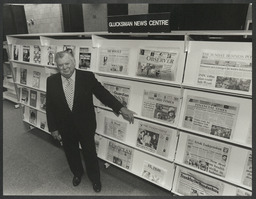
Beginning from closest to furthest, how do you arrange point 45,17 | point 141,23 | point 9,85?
point 141,23, point 45,17, point 9,85

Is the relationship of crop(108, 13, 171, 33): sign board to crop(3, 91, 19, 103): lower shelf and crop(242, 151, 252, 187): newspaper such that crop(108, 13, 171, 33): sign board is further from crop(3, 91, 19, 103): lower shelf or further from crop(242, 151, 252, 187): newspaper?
crop(3, 91, 19, 103): lower shelf

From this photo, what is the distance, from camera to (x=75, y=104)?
6.02 ft

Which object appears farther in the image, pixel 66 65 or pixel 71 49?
pixel 71 49

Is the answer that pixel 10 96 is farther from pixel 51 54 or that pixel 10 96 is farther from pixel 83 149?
pixel 83 149

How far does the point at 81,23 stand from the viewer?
284cm

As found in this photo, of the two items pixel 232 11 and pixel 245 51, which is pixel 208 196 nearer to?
pixel 245 51

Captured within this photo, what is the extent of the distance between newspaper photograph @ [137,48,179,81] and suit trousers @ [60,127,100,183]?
33.4 inches

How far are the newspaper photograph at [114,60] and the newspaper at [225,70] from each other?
0.73 metres

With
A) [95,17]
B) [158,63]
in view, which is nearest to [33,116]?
[95,17]

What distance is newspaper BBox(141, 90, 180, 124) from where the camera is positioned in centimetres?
176

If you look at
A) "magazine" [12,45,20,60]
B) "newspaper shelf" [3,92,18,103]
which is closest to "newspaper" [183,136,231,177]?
"magazine" [12,45,20,60]

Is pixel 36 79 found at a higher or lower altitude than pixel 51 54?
lower

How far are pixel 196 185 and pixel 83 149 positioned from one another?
1170mm

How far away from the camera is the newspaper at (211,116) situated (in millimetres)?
1509
